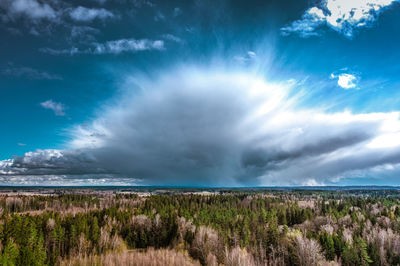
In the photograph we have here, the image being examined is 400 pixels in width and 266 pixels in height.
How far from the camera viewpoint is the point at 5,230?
1906 cm

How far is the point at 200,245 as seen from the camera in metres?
18.7

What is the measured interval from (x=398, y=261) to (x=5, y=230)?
3527cm

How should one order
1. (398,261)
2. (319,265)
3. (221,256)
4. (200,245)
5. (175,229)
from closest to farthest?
(319,265) → (221,256) → (200,245) → (398,261) → (175,229)

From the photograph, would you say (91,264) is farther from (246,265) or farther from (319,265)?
(319,265)

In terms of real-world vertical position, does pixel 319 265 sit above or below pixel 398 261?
above

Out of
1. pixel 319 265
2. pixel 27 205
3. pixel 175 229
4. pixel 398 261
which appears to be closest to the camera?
pixel 319 265

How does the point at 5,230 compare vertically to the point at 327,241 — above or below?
above

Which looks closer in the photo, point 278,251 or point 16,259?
point 16,259

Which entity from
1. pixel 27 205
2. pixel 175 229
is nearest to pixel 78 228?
pixel 175 229

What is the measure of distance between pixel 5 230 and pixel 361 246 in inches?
1198

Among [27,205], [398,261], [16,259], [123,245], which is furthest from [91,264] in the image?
[27,205]

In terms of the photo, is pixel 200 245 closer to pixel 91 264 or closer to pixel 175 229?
pixel 175 229

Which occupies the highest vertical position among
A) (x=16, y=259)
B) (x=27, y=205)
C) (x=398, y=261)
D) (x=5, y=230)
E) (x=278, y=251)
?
(x=16, y=259)

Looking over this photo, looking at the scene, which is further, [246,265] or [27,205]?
[27,205]
